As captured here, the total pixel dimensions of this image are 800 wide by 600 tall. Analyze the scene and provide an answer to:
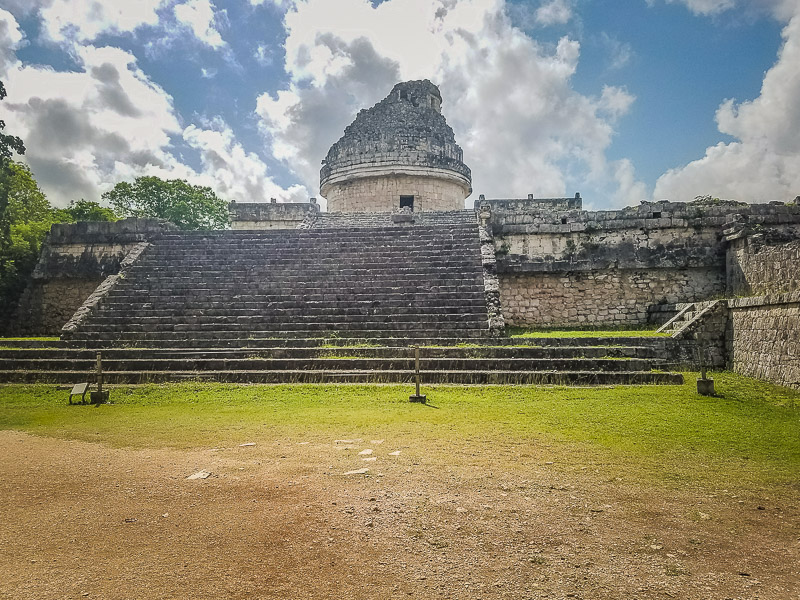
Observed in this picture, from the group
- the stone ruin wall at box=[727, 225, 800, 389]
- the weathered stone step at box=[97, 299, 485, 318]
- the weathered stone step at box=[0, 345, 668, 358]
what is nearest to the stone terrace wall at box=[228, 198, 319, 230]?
the weathered stone step at box=[97, 299, 485, 318]

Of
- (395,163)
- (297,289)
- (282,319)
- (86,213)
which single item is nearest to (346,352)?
(282,319)

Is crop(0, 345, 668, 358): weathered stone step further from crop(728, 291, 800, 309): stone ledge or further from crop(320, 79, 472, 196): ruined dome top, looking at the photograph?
crop(320, 79, 472, 196): ruined dome top

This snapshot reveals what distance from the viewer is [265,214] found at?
2339 centimetres

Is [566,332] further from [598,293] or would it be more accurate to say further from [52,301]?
[52,301]

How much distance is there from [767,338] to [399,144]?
56.7ft

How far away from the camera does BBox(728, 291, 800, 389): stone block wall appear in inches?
305

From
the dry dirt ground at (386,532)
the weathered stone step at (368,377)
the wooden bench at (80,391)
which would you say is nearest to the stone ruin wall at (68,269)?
the weathered stone step at (368,377)

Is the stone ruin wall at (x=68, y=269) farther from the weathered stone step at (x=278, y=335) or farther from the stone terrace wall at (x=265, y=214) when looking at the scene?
the stone terrace wall at (x=265, y=214)

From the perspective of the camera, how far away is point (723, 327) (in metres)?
9.82

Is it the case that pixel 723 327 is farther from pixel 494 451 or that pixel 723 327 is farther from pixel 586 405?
pixel 494 451

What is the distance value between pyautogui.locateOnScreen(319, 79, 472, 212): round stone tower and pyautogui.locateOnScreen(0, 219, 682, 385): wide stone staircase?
6669mm

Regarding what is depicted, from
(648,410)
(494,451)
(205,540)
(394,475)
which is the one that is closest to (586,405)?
(648,410)

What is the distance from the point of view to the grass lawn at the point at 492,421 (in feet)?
15.1

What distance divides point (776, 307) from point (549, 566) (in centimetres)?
786
